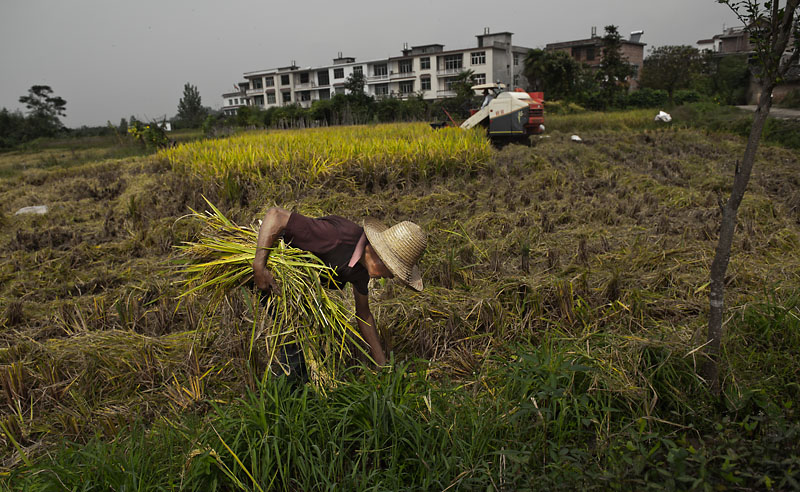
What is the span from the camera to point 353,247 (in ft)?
7.41

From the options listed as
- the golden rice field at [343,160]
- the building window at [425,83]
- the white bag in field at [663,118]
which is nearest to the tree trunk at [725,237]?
the golden rice field at [343,160]

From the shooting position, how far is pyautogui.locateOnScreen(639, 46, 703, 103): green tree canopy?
26500mm

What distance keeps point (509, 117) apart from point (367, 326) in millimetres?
8830

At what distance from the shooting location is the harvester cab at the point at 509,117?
10164mm

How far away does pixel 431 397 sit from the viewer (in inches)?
78.9

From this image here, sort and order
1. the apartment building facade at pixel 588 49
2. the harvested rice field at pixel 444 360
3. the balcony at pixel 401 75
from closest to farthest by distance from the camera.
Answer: the harvested rice field at pixel 444 360 → the apartment building facade at pixel 588 49 → the balcony at pixel 401 75

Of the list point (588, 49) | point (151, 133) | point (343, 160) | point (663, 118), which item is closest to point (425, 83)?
point (588, 49)

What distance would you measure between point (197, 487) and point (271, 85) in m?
54.1

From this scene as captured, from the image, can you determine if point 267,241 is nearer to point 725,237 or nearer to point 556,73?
point 725,237

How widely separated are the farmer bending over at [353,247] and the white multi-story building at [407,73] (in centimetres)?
3541

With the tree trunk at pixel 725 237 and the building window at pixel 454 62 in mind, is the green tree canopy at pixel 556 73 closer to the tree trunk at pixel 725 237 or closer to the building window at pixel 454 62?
the building window at pixel 454 62

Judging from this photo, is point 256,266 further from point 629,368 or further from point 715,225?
point 715,225

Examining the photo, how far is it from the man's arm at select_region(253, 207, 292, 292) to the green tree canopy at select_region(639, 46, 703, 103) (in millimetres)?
28229

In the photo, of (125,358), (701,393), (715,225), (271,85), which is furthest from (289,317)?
(271,85)
